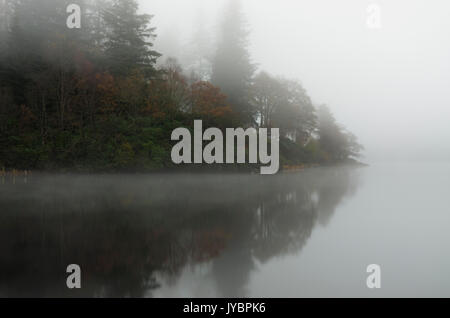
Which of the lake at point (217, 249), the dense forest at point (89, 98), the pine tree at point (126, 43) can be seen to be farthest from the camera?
the pine tree at point (126, 43)

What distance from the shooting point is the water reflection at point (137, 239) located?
13.6ft

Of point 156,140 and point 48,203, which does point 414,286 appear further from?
point 156,140

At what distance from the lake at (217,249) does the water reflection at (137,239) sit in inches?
0.9

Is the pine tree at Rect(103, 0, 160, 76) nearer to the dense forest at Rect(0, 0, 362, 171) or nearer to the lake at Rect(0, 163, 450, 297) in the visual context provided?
the dense forest at Rect(0, 0, 362, 171)

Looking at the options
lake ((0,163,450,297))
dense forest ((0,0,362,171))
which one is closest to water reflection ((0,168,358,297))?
lake ((0,163,450,297))

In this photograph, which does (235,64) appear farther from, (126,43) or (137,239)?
(137,239)

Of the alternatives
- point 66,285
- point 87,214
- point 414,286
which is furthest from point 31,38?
point 414,286

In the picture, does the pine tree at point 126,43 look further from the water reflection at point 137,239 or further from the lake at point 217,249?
the lake at point 217,249

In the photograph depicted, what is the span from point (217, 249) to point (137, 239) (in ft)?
5.80

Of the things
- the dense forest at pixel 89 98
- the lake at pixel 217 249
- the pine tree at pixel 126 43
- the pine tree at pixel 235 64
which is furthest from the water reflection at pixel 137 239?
the pine tree at pixel 235 64

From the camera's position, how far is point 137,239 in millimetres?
6027

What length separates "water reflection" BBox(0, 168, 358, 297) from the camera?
416 cm

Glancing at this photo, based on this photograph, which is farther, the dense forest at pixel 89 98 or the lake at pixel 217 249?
the dense forest at pixel 89 98

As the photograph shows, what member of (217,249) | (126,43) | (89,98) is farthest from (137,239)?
(126,43)
